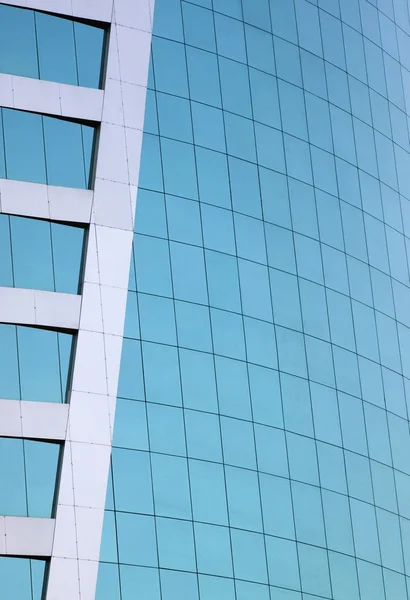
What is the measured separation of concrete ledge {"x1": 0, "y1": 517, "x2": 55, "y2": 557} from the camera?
1243 inches

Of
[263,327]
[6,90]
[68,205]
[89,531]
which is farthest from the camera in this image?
[263,327]

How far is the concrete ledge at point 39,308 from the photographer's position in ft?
111

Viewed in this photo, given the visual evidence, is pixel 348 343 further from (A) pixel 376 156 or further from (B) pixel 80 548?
(B) pixel 80 548

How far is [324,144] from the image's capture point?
143 ft

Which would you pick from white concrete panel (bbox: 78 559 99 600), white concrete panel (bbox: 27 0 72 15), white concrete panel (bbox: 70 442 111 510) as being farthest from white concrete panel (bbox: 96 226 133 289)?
white concrete panel (bbox: 78 559 99 600)

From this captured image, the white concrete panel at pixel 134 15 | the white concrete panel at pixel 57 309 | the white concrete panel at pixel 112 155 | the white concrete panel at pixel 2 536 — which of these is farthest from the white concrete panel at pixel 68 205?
the white concrete panel at pixel 2 536

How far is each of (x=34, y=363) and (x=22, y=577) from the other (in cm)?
628

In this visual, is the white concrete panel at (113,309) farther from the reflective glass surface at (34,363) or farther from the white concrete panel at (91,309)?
the reflective glass surface at (34,363)

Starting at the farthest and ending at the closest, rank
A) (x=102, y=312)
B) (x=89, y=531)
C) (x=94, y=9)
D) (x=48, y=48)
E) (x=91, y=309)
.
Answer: (x=94, y=9) → (x=48, y=48) → (x=102, y=312) → (x=91, y=309) → (x=89, y=531)

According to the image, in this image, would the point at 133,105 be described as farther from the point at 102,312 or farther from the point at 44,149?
the point at 102,312

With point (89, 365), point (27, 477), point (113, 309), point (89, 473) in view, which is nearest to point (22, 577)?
point (27, 477)

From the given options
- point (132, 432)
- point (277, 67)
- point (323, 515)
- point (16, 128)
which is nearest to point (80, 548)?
point (132, 432)

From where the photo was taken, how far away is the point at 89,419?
110ft

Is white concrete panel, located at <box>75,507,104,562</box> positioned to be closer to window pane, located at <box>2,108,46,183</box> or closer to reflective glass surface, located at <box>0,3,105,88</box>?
window pane, located at <box>2,108,46,183</box>
